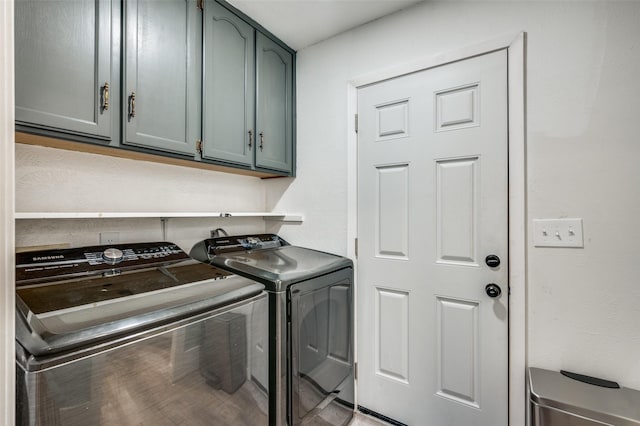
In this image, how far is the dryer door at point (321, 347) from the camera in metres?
1.41

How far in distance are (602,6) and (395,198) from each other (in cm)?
122

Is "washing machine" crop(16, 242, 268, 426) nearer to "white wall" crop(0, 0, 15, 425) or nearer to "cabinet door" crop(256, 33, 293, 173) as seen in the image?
"white wall" crop(0, 0, 15, 425)

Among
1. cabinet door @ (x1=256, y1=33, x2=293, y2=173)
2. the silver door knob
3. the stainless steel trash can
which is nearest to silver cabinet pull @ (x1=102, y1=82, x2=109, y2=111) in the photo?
cabinet door @ (x1=256, y1=33, x2=293, y2=173)

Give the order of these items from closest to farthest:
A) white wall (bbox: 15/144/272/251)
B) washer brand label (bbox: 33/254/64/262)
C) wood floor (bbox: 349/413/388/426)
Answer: washer brand label (bbox: 33/254/64/262)
white wall (bbox: 15/144/272/251)
wood floor (bbox: 349/413/388/426)

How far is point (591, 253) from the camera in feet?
4.19

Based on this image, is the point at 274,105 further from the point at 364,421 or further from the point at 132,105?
the point at 364,421

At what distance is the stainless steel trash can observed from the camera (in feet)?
3.41

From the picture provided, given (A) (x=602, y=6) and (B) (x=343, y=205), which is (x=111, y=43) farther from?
(A) (x=602, y=6)

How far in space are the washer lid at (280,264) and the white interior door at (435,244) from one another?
291 millimetres

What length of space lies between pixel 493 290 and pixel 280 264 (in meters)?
1.11

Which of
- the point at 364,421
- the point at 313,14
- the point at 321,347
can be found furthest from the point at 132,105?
the point at 364,421

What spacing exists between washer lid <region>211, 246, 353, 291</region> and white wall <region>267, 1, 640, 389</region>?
3.39 ft

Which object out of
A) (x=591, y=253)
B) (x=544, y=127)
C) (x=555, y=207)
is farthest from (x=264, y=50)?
(x=591, y=253)

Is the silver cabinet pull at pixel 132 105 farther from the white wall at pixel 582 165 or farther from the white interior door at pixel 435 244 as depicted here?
the white wall at pixel 582 165
